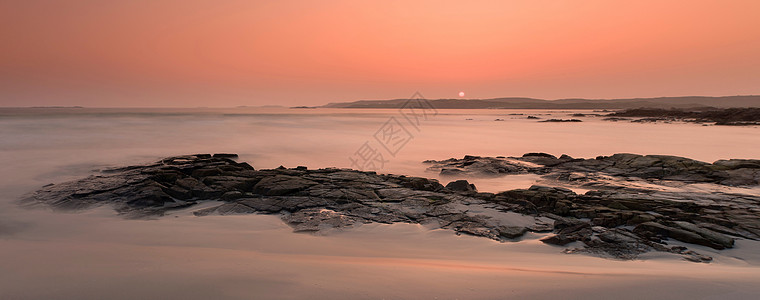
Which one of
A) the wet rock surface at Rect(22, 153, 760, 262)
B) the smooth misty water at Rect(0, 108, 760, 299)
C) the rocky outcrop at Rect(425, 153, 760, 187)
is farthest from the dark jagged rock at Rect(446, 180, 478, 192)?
the rocky outcrop at Rect(425, 153, 760, 187)

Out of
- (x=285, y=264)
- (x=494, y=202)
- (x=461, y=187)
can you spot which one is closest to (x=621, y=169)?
(x=461, y=187)

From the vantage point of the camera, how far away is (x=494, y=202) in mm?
8391

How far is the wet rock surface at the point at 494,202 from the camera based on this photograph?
20.8 ft

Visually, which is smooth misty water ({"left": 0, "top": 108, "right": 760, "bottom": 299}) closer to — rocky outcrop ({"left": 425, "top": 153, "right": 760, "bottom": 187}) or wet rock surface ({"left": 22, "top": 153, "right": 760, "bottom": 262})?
wet rock surface ({"left": 22, "top": 153, "right": 760, "bottom": 262})

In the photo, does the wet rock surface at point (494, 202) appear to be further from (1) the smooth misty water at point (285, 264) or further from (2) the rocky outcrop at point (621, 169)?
(1) the smooth misty water at point (285, 264)

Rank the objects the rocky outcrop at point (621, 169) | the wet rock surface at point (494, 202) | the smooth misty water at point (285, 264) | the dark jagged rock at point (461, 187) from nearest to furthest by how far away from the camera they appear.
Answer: the smooth misty water at point (285, 264) < the wet rock surface at point (494, 202) < the dark jagged rock at point (461, 187) < the rocky outcrop at point (621, 169)

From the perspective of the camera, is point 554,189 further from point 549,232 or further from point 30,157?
point 30,157

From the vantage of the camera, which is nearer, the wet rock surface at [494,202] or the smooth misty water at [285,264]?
the smooth misty water at [285,264]

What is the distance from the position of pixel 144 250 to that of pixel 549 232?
675 centimetres

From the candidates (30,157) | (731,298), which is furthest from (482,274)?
(30,157)

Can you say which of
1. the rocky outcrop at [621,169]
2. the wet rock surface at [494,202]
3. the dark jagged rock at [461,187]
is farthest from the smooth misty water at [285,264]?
the rocky outcrop at [621,169]

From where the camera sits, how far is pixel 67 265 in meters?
4.50

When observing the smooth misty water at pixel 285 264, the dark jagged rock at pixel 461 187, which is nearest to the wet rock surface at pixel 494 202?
the dark jagged rock at pixel 461 187

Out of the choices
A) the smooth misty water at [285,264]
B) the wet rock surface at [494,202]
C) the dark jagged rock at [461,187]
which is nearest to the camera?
the smooth misty water at [285,264]
